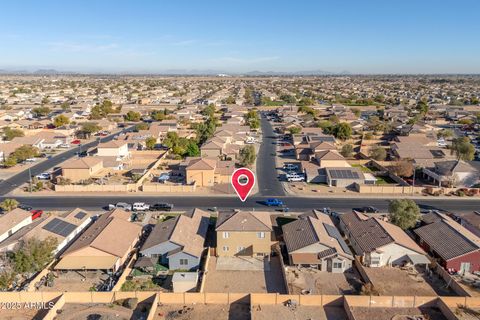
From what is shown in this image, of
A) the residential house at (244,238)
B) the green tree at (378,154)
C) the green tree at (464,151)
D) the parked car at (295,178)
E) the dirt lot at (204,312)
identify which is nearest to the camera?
the dirt lot at (204,312)

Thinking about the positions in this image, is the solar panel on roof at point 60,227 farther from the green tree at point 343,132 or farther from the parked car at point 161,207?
the green tree at point 343,132

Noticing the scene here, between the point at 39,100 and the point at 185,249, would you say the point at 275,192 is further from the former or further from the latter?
the point at 39,100

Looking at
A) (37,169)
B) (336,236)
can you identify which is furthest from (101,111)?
(336,236)

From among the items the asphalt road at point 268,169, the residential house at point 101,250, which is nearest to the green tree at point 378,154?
the asphalt road at point 268,169

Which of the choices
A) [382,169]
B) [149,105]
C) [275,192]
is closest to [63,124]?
[149,105]

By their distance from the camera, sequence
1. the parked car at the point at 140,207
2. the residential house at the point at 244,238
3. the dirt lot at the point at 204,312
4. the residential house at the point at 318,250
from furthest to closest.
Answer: the parked car at the point at 140,207 → the residential house at the point at 244,238 → the residential house at the point at 318,250 → the dirt lot at the point at 204,312

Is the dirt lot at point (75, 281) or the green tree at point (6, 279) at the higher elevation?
the green tree at point (6, 279)
